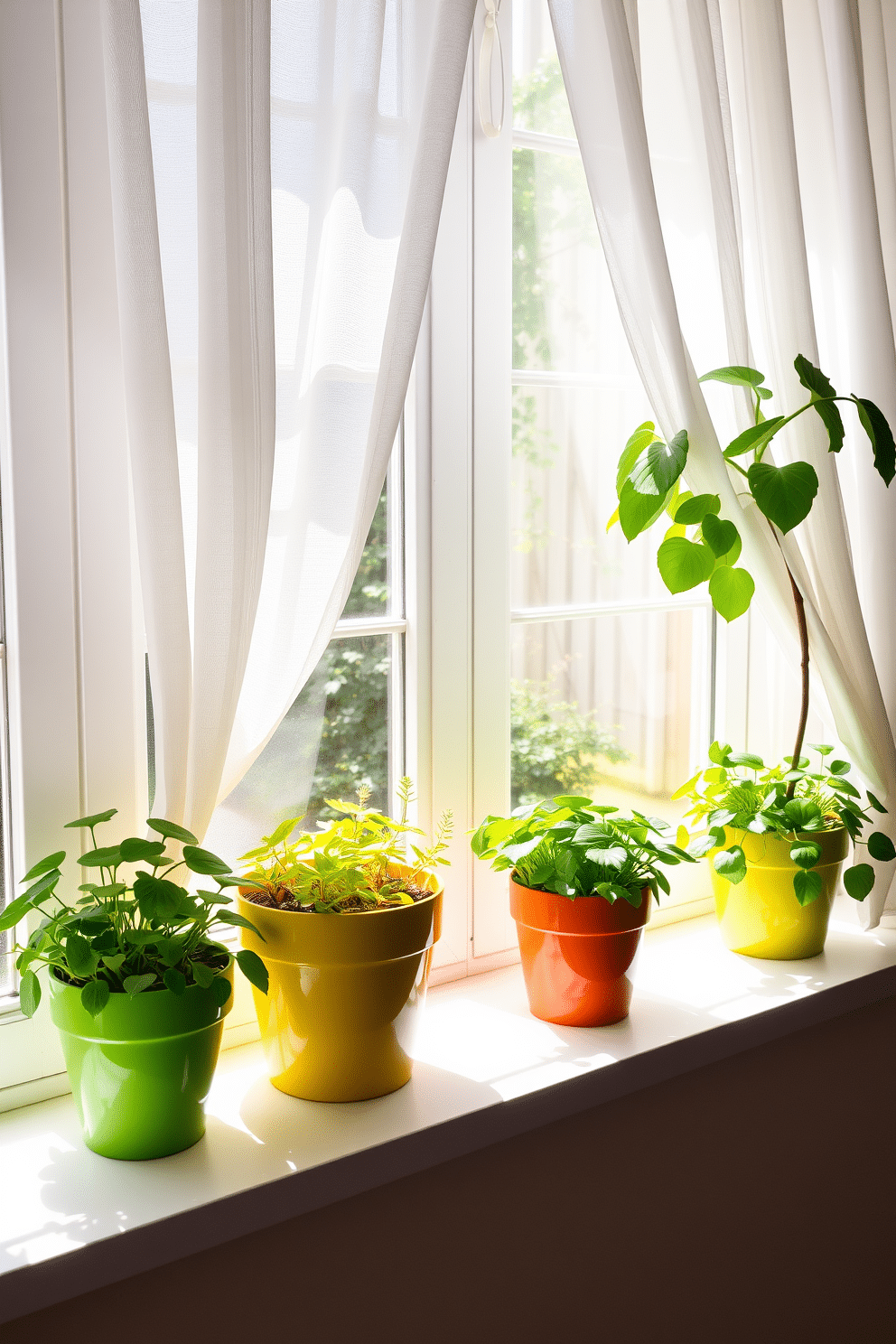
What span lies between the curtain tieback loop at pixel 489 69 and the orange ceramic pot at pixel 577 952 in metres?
1.01

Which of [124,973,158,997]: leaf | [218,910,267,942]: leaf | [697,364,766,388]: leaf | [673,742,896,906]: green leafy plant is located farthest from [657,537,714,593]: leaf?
[124,973,158,997]: leaf

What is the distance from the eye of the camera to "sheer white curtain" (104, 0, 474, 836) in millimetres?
1018

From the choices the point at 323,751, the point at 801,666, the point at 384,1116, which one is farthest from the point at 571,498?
the point at 384,1116

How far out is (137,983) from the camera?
3.18 ft

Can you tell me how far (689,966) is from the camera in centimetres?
162

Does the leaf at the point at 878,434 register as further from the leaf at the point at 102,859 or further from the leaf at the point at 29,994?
the leaf at the point at 29,994

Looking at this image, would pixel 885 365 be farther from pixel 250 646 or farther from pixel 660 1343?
pixel 660 1343

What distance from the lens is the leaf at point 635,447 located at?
1.41 metres

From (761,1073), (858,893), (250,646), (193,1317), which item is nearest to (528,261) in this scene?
A: (250,646)

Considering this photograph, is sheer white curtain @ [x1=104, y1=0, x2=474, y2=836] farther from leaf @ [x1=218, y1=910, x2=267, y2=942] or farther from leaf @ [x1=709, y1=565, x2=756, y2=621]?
leaf @ [x1=709, y1=565, x2=756, y2=621]

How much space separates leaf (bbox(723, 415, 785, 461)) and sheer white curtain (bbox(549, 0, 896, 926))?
2 cm

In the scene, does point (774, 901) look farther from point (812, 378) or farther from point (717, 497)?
point (812, 378)

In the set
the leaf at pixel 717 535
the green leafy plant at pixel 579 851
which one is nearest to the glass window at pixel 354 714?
the green leafy plant at pixel 579 851

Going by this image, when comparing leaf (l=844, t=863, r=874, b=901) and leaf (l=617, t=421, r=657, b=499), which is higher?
leaf (l=617, t=421, r=657, b=499)
